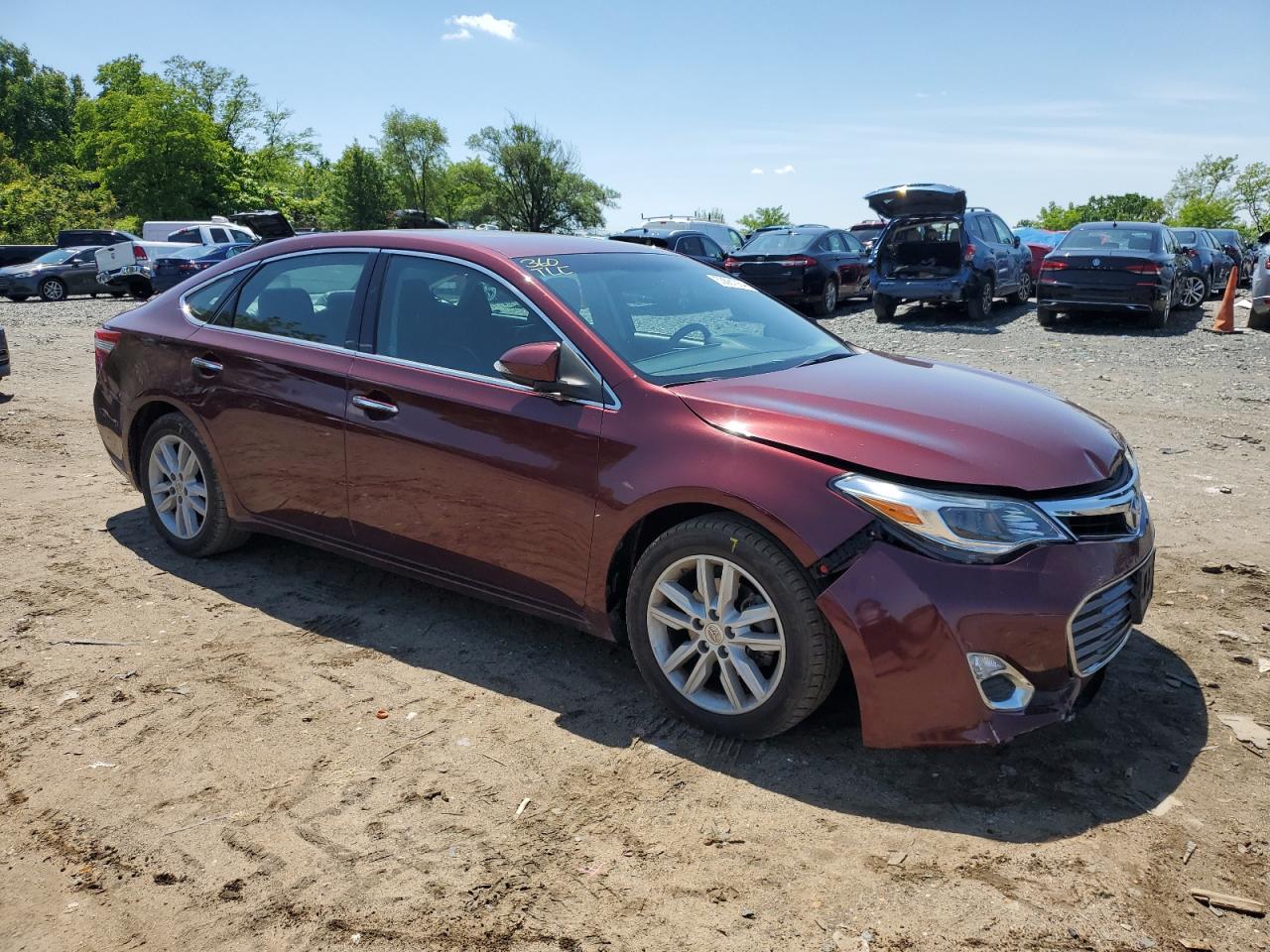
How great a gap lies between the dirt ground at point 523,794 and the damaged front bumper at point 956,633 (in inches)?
11.2

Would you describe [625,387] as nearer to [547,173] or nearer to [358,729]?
[358,729]

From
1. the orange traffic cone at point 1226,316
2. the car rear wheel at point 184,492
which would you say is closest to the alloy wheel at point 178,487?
the car rear wheel at point 184,492

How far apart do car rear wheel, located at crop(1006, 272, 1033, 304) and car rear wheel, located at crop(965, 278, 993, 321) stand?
1.96 m

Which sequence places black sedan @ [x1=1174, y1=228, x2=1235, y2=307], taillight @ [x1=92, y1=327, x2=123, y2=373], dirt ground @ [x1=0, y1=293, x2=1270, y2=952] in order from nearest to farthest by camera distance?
dirt ground @ [x1=0, y1=293, x2=1270, y2=952], taillight @ [x1=92, y1=327, x2=123, y2=373], black sedan @ [x1=1174, y1=228, x2=1235, y2=307]

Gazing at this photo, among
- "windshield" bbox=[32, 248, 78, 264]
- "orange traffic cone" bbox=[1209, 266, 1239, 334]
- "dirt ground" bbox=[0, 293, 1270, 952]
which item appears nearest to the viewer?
"dirt ground" bbox=[0, 293, 1270, 952]

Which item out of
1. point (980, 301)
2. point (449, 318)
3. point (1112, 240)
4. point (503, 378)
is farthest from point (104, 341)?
point (1112, 240)

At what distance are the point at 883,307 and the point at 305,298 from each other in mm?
13885

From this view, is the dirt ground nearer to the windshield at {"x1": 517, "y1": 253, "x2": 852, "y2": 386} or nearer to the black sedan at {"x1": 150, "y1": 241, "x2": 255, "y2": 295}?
the windshield at {"x1": 517, "y1": 253, "x2": 852, "y2": 386}

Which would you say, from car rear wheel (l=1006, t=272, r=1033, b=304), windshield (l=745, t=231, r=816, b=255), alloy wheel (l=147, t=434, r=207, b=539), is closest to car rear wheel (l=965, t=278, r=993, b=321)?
car rear wheel (l=1006, t=272, r=1033, b=304)

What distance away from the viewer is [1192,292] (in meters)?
17.6

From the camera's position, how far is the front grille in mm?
2980

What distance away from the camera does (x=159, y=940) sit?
2.49 metres

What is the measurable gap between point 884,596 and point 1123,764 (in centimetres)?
107

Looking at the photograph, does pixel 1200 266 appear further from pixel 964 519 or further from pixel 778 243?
pixel 964 519
